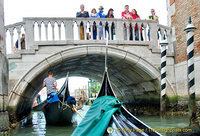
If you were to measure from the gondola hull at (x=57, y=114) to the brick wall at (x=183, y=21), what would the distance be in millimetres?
2499

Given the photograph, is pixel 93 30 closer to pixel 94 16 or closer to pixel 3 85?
pixel 94 16

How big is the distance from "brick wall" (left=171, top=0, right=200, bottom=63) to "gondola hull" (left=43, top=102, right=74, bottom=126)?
8.20ft

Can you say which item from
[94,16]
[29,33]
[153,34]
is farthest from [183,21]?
[29,33]

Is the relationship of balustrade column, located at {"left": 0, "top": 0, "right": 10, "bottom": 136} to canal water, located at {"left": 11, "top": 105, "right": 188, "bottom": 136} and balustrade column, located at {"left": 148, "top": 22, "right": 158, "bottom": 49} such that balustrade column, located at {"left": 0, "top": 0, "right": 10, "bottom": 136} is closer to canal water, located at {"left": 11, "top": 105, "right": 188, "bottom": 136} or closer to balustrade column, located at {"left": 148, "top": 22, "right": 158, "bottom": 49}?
canal water, located at {"left": 11, "top": 105, "right": 188, "bottom": 136}

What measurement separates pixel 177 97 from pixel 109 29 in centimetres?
197

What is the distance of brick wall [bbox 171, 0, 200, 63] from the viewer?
→ 4301mm

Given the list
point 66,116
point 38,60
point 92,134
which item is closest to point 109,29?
point 38,60

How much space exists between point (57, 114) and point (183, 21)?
3079mm

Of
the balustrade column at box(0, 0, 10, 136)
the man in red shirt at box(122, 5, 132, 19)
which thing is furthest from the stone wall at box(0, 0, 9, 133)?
the man in red shirt at box(122, 5, 132, 19)

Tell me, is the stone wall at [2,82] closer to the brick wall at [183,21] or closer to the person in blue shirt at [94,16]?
the person in blue shirt at [94,16]

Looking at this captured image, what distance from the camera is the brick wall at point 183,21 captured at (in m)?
4.30

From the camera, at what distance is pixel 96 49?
4.78 meters

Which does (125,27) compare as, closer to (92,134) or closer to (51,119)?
(51,119)

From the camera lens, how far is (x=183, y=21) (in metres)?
4.82
